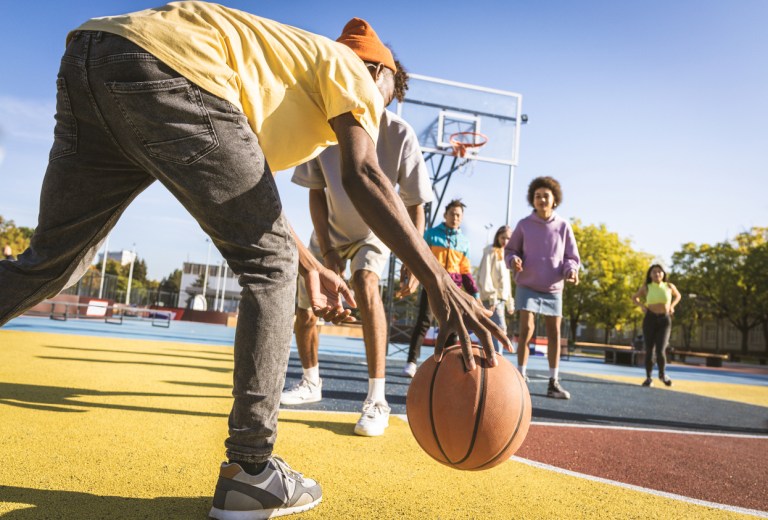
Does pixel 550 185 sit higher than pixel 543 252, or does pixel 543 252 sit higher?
pixel 550 185

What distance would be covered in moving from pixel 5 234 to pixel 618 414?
50.9 m

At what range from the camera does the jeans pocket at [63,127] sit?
1.80 metres

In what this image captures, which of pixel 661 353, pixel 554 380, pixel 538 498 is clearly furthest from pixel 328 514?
pixel 661 353

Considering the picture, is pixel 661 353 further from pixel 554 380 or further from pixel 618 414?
pixel 618 414

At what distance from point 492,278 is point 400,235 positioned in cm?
797

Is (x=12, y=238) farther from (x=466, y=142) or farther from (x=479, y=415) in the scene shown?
(x=479, y=415)

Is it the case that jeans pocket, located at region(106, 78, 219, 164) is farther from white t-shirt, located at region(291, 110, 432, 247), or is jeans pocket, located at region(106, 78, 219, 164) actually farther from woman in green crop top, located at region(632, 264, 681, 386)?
woman in green crop top, located at region(632, 264, 681, 386)

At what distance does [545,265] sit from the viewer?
22.2ft

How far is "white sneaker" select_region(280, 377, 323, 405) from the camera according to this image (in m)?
4.55

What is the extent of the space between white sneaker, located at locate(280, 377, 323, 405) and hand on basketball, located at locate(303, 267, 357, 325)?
2.40 metres

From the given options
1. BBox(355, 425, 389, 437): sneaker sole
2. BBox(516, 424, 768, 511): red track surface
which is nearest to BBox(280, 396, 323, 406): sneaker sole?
BBox(355, 425, 389, 437): sneaker sole

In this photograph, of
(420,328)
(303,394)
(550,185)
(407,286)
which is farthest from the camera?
(420,328)

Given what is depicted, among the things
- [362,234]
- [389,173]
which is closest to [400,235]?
[362,234]

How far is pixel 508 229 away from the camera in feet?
30.8
